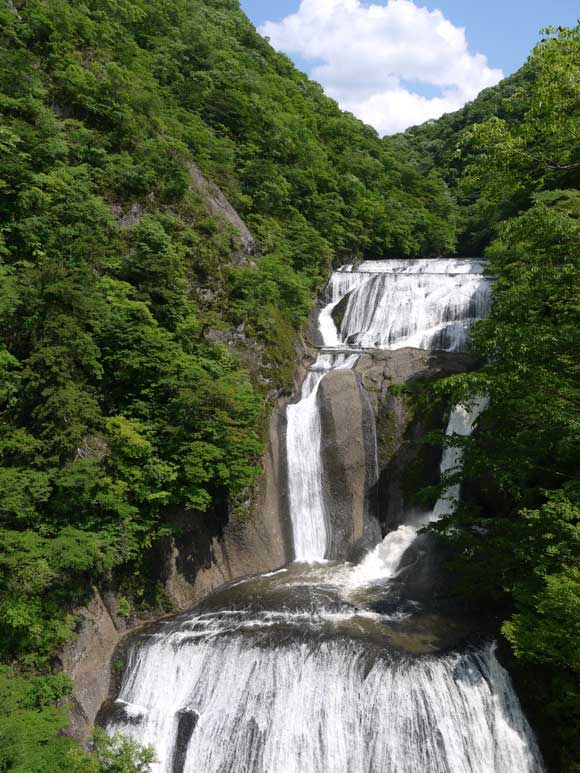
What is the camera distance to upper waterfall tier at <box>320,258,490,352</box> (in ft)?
68.6

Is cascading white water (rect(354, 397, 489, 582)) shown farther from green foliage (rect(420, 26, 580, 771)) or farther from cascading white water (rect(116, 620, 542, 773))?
cascading white water (rect(116, 620, 542, 773))

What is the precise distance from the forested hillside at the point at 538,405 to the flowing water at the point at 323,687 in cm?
92

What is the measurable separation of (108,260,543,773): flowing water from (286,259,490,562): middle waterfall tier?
9.35 ft

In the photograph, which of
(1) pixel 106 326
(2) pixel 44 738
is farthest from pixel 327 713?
(1) pixel 106 326

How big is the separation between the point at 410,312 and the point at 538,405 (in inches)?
551

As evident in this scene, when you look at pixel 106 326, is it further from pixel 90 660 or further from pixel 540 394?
pixel 540 394

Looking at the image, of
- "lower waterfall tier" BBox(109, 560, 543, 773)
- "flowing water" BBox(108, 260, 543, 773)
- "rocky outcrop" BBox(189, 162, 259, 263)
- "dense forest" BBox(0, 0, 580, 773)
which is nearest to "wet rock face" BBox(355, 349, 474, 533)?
"dense forest" BBox(0, 0, 580, 773)

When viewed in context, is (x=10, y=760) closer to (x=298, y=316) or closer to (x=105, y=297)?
(x=105, y=297)

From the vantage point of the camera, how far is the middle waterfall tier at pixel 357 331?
15.5 metres

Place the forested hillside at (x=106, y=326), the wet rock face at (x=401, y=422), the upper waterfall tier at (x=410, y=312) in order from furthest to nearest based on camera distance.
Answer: the upper waterfall tier at (x=410, y=312), the wet rock face at (x=401, y=422), the forested hillside at (x=106, y=326)

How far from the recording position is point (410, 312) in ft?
72.5

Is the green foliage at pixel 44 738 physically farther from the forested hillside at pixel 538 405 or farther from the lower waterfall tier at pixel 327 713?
the forested hillside at pixel 538 405

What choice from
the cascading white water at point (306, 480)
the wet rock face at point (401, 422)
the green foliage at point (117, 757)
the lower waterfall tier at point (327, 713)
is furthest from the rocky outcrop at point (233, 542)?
the green foliage at point (117, 757)

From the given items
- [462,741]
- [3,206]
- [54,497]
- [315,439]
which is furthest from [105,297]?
[462,741]
